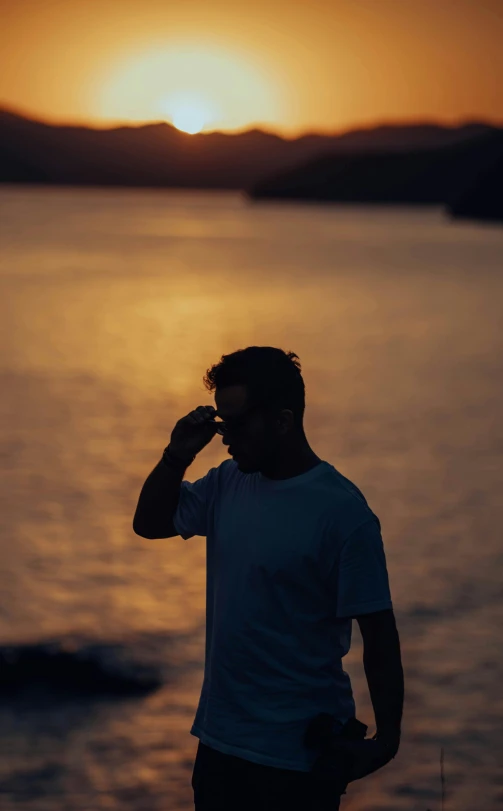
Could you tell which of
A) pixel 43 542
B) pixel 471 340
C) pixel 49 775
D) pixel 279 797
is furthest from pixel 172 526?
pixel 471 340

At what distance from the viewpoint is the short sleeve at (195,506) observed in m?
3.60

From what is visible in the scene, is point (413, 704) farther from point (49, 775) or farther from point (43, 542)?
point (43, 542)

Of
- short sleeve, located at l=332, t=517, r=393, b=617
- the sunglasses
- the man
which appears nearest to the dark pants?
the man

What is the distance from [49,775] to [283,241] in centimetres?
13092

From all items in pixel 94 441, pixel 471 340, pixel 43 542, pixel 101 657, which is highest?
pixel 471 340

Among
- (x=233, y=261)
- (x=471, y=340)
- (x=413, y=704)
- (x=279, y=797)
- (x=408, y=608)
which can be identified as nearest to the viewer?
(x=279, y=797)

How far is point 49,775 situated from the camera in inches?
300

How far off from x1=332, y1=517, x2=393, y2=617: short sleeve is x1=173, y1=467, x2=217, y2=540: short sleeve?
473 millimetres

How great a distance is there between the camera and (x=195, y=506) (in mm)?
3621

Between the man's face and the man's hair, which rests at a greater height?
the man's hair

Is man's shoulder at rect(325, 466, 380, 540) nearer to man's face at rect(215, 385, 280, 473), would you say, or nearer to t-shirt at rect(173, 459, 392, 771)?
t-shirt at rect(173, 459, 392, 771)

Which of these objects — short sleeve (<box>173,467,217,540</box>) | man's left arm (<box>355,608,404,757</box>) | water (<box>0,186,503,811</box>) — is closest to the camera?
man's left arm (<box>355,608,404,757</box>)

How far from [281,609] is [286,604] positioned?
0.02 m

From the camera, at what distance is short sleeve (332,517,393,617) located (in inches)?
130
